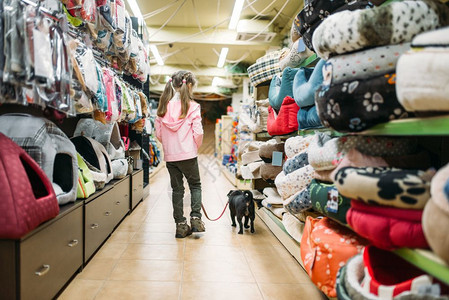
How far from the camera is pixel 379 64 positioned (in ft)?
3.88

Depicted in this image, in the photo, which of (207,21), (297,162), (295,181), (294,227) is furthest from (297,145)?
(207,21)

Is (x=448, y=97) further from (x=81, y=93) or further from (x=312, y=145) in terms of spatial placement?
(x=81, y=93)

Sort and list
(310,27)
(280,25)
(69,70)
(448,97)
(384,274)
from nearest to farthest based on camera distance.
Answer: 1. (448,97)
2. (384,274)
3. (69,70)
4. (310,27)
5. (280,25)

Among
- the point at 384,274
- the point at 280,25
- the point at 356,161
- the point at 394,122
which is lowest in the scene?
the point at 384,274

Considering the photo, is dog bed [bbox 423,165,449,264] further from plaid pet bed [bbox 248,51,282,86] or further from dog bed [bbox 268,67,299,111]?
plaid pet bed [bbox 248,51,282,86]

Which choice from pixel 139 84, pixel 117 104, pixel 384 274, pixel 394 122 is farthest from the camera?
pixel 139 84

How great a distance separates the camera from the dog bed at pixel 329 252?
1.37m

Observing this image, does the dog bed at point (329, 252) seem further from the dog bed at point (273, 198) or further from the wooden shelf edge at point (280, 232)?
the dog bed at point (273, 198)

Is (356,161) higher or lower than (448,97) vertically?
lower

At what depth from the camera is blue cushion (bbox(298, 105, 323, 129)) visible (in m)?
1.94

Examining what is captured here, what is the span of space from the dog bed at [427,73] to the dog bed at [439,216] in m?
0.19

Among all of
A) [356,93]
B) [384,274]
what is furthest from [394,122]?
[384,274]

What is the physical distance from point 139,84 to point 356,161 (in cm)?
372

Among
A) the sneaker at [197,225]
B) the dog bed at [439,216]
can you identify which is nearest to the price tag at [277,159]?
the sneaker at [197,225]
